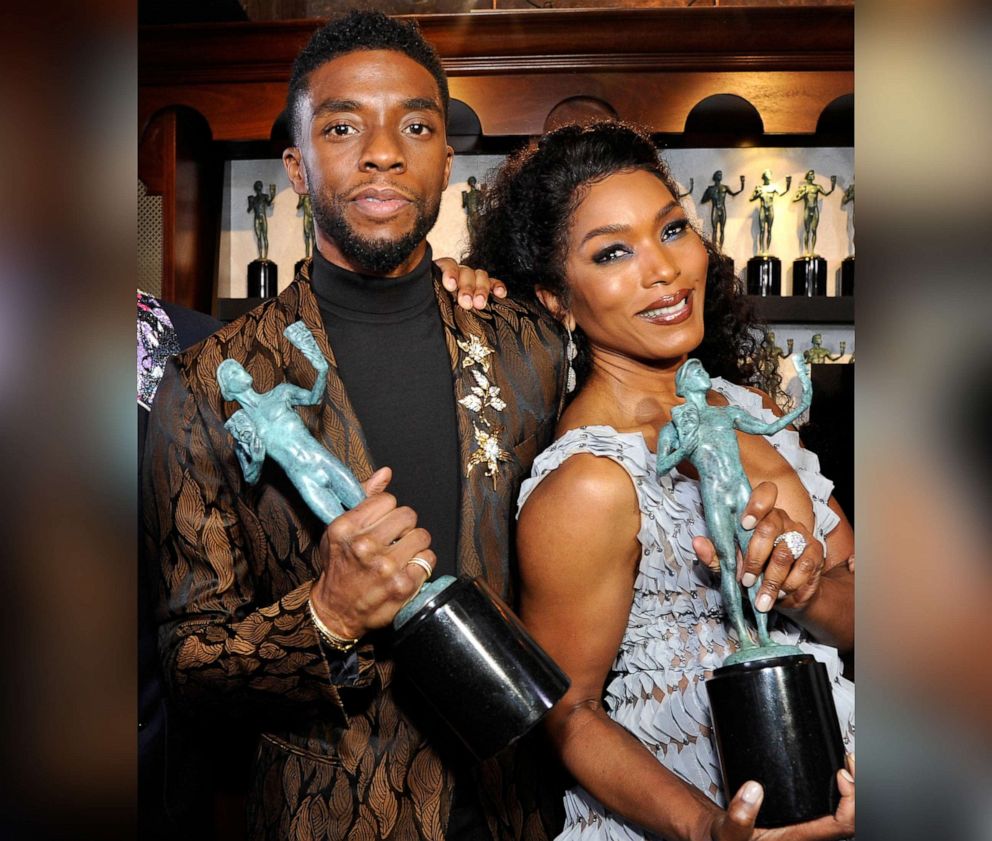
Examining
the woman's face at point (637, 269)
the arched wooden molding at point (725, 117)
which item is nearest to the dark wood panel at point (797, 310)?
the arched wooden molding at point (725, 117)

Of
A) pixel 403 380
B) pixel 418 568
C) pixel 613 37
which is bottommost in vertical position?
pixel 418 568

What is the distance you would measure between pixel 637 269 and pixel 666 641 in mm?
527

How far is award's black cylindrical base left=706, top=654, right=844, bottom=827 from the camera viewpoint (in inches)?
37.7

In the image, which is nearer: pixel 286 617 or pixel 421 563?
pixel 421 563

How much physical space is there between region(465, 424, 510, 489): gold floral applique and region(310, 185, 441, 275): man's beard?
0.26 meters

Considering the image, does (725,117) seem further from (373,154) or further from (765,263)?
(373,154)

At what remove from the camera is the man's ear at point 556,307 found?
1.55 m

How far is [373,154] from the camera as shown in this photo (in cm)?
131

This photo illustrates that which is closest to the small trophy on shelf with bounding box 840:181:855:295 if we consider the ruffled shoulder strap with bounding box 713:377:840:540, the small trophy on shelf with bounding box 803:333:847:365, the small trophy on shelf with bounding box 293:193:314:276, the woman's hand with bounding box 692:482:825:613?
the small trophy on shelf with bounding box 803:333:847:365

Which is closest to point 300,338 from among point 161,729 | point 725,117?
point 161,729

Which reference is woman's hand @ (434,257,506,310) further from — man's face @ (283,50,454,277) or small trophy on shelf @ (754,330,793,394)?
small trophy on shelf @ (754,330,793,394)

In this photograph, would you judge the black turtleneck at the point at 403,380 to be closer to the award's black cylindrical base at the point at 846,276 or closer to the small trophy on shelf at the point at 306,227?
the small trophy on shelf at the point at 306,227
